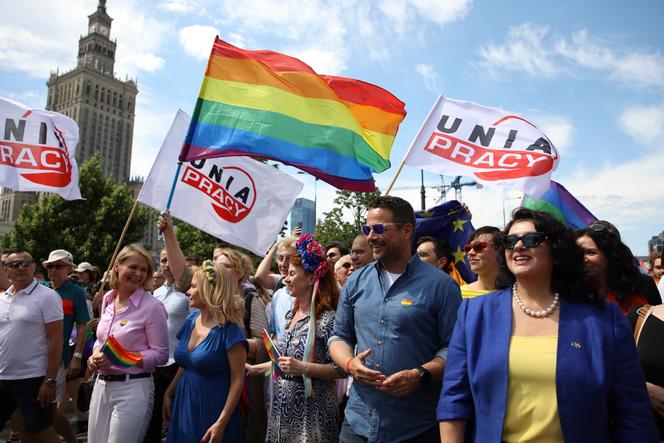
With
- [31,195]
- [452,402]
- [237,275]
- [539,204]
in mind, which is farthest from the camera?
[31,195]

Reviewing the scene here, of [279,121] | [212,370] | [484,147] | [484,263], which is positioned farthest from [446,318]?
[484,147]

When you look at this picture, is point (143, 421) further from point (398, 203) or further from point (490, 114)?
point (490, 114)

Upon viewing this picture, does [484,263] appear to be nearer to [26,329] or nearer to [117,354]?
[117,354]

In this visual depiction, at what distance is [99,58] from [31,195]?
58977 millimetres

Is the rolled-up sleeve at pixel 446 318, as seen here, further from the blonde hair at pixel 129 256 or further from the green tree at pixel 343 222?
the green tree at pixel 343 222

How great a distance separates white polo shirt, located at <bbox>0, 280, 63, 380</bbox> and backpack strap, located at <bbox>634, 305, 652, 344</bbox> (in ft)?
16.9

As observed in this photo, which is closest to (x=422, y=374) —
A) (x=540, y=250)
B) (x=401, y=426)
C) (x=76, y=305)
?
(x=401, y=426)

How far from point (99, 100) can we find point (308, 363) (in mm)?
131459

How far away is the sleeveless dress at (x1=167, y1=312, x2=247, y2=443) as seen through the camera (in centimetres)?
389

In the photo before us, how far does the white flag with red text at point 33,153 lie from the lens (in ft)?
22.4

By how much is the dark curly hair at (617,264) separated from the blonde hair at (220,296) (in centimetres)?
268

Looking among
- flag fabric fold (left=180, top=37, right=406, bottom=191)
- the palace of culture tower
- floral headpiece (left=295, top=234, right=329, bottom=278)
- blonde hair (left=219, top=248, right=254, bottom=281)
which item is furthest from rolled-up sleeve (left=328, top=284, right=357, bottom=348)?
the palace of culture tower

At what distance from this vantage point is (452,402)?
2404 millimetres

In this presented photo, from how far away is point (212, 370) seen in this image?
3.94 m
